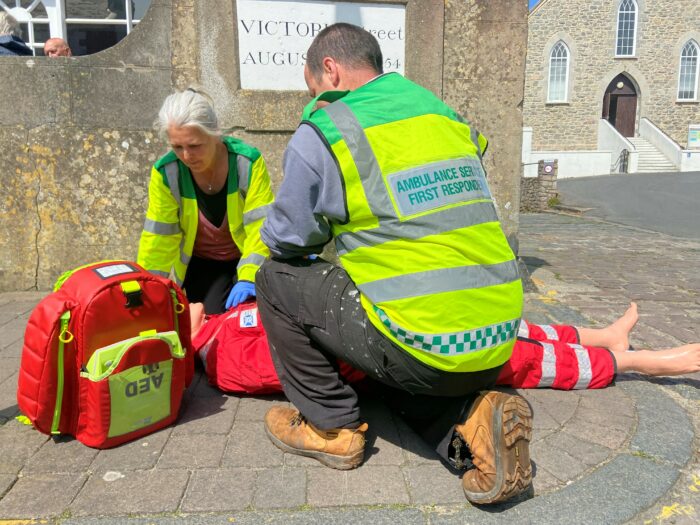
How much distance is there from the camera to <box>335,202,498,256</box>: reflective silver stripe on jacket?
183 centimetres

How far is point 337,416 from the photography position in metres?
2.16

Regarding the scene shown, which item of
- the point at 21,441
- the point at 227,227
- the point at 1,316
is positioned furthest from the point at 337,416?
the point at 1,316

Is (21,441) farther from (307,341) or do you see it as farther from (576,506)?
(576,506)

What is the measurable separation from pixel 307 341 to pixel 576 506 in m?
1.06

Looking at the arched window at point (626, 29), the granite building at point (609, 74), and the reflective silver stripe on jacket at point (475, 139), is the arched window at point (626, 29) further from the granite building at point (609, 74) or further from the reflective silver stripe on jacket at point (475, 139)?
the reflective silver stripe on jacket at point (475, 139)

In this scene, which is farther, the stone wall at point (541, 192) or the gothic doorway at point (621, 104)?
the gothic doorway at point (621, 104)

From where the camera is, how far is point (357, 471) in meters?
2.13

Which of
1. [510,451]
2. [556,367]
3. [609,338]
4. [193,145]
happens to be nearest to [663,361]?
[609,338]

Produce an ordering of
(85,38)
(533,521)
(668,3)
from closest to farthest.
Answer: (533,521) < (85,38) < (668,3)

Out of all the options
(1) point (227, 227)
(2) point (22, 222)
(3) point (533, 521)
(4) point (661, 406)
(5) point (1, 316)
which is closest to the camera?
(3) point (533, 521)

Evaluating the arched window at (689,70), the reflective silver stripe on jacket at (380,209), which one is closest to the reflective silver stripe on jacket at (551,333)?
the reflective silver stripe on jacket at (380,209)

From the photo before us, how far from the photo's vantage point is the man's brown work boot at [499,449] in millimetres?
A: 1815

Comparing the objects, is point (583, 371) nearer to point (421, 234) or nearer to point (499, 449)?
point (499, 449)

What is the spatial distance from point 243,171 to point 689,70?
116 ft
